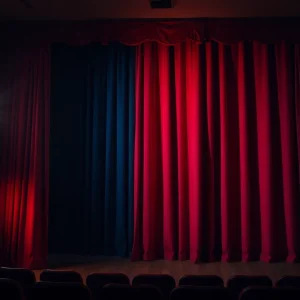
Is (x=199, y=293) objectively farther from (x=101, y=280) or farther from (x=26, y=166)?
(x=26, y=166)

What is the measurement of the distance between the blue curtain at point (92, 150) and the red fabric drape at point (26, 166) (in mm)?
618

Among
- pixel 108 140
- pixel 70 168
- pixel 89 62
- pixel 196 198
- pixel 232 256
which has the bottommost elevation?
pixel 232 256

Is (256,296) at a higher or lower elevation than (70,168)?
lower

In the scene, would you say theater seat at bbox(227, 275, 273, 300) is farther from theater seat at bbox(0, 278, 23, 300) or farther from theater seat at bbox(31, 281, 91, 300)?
theater seat at bbox(0, 278, 23, 300)

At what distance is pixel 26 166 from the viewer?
4.22 m

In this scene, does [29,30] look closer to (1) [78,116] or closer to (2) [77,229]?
(1) [78,116]

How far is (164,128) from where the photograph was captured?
4496 mm

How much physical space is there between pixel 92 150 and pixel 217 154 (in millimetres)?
1563

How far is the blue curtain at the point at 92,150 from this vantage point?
4676mm

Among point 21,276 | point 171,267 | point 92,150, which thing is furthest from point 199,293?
point 92,150

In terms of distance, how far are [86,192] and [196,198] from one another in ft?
4.57

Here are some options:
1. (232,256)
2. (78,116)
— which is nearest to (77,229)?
(78,116)

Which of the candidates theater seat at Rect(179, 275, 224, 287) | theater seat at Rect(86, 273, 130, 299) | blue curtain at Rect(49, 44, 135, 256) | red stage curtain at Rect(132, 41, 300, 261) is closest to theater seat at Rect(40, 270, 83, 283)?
theater seat at Rect(86, 273, 130, 299)

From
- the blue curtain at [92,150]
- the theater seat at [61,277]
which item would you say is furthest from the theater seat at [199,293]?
the blue curtain at [92,150]
